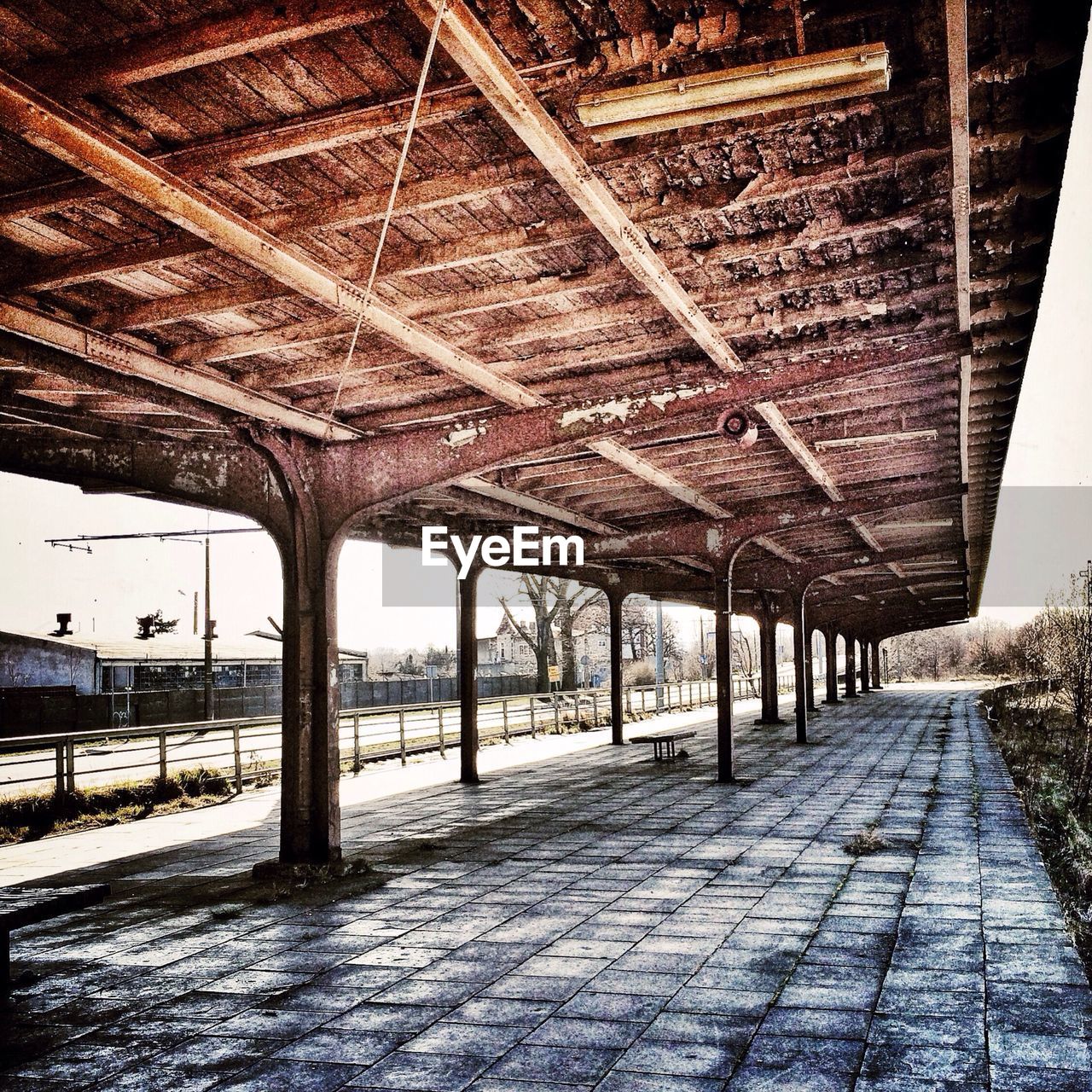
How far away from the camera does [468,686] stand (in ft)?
40.2

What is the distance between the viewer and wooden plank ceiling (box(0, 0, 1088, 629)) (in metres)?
3.02

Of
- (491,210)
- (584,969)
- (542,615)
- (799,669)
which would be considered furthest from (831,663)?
(491,210)

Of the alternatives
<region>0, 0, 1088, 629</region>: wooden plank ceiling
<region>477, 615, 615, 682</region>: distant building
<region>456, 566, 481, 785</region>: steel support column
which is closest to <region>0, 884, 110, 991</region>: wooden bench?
<region>0, 0, 1088, 629</region>: wooden plank ceiling

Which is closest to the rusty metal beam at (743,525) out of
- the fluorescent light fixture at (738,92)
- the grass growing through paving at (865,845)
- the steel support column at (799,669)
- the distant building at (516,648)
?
the grass growing through paving at (865,845)

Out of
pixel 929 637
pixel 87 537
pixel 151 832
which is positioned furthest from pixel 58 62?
pixel 929 637

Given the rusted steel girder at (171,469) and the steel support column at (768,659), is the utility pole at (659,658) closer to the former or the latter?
the steel support column at (768,659)

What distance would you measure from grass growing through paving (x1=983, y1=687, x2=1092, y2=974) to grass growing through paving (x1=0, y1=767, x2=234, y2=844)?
8.63m

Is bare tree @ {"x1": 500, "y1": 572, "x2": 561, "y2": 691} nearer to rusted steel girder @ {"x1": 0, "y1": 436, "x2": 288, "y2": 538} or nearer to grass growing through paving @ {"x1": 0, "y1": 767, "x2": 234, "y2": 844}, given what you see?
grass growing through paving @ {"x1": 0, "y1": 767, "x2": 234, "y2": 844}

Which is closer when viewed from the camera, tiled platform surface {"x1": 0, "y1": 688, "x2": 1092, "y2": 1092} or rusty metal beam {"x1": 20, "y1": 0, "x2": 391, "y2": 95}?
rusty metal beam {"x1": 20, "y1": 0, "x2": 391, "y2": 95}

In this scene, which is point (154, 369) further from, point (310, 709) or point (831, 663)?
point (831, 663)

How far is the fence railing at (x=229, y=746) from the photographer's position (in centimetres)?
987

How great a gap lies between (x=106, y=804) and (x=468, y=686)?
4323mm

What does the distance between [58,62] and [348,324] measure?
7.20ft

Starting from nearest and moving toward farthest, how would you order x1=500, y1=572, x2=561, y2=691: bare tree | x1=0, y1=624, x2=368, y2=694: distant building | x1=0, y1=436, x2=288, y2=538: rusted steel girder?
1. x1=0, y1=436, x2=288, y2=538: rusted steel girder
2. x1=0, y1=624, x2=368, y2=694: distant building
3. x1=500, y1=572, x2=561, y2=691: bare tree
